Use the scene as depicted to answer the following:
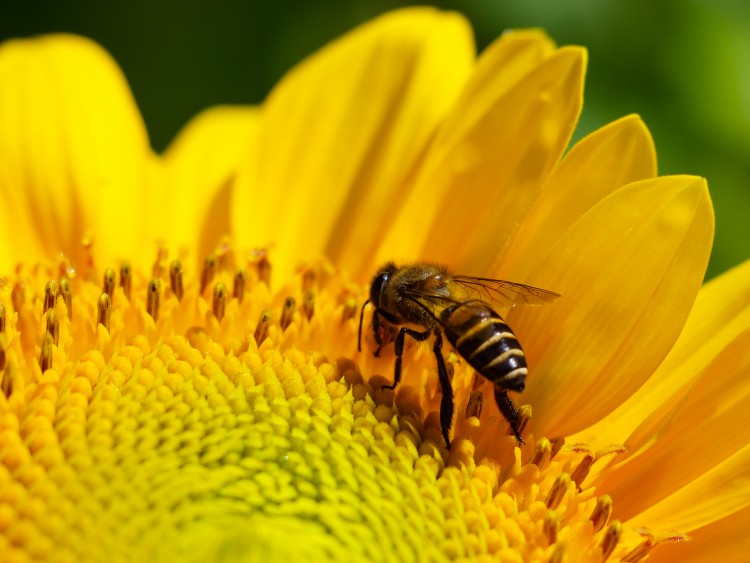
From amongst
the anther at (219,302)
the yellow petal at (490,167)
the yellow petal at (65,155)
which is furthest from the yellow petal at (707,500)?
the yellow petal at (65,155)

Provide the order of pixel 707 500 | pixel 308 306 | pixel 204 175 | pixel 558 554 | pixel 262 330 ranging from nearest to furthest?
pixel 558 554, pixel 707 500, pixel 262 330, pixel 308 306, pixel 204 175

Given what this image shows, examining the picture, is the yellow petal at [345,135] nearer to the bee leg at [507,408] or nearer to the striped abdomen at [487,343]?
the striped abdomen at [487,343]

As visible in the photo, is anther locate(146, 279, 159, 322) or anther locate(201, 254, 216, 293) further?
anther locate(201, 254, 216, 293)

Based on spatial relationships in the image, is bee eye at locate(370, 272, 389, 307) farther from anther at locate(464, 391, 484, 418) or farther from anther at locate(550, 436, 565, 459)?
anther at locate(550, 436, 565, 459)

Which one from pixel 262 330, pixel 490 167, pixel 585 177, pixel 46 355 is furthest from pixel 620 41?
pixel 46 355

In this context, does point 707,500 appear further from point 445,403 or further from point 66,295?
point 66,295

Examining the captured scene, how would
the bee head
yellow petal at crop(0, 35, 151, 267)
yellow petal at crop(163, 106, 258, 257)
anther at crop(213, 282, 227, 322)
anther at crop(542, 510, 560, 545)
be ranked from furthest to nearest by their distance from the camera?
1. yellow petal at crop(163, 106, 258, 257)
2. yellow petal at crop(0, 35, 151, 267)
3. anther at crop(213, 282, 227, 322)
4. the bee head
5. anther at crop(542, 510, 560, 545)

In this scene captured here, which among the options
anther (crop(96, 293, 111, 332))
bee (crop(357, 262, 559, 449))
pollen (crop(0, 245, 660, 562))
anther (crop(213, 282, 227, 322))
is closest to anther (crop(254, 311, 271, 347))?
pollen (crop(0, 245, 660, 562))
